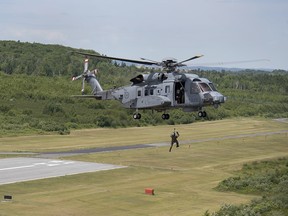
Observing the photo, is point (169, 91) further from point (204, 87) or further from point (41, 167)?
point (41, 167)

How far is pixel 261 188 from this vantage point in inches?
2163

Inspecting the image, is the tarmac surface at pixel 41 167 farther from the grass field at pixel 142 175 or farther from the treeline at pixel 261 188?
the treeline at pixel 261 188

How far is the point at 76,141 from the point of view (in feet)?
298

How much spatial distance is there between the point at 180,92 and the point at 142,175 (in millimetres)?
12974

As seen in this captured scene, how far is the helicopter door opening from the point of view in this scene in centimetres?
5112

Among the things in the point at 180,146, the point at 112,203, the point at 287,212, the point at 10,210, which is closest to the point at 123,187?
the point at 112,203

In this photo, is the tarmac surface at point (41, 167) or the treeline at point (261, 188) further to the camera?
the tarmac surface at point (41, 167)

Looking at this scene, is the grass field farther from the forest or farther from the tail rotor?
the tail rotor

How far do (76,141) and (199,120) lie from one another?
45.6 metres

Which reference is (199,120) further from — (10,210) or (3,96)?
(10,210)

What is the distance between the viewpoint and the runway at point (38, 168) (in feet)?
188

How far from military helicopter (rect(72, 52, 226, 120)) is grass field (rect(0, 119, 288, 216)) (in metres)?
6.63

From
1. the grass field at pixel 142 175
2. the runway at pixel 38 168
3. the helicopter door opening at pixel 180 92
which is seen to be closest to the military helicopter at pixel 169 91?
the helicopter door opening at pixel 180 92

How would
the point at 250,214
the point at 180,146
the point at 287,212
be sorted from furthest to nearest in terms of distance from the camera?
the point at 180,146 → the point at 287,212 → the point at 250,214
